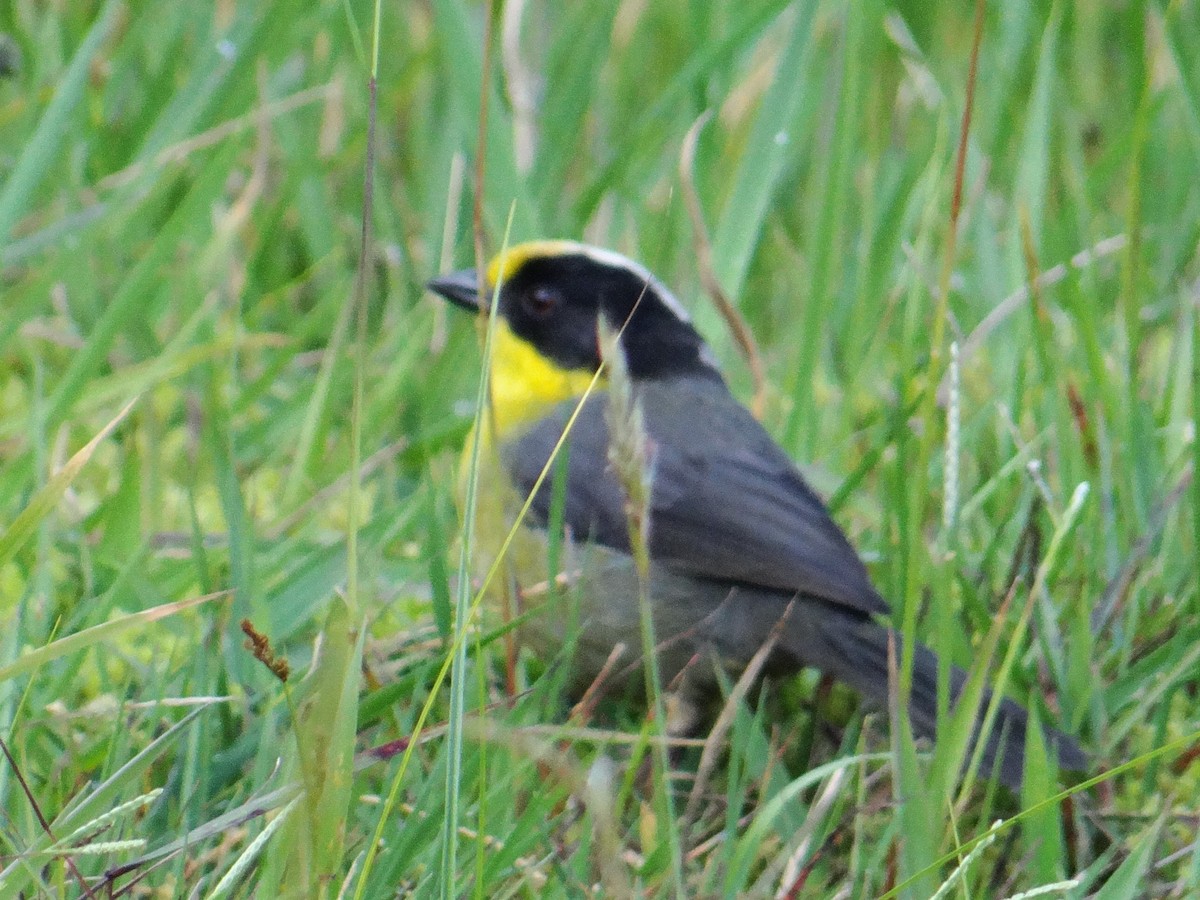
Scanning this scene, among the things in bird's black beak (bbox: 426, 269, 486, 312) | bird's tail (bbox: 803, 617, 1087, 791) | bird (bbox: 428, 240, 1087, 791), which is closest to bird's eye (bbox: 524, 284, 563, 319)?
bird (bbox: 428, 240, 1087, 791)

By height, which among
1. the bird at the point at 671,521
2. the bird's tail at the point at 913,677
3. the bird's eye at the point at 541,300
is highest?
the bird's eye at the point at 541,300

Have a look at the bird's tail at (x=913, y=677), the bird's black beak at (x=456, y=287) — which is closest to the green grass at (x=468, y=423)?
the bird's tail at (x=913, y=677)

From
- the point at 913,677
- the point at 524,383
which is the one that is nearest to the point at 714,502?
the point at 913,677

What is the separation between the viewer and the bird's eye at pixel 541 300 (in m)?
3.59

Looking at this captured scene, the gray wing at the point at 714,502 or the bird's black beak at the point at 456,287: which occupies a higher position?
the bird's black beak at the point at 456,287

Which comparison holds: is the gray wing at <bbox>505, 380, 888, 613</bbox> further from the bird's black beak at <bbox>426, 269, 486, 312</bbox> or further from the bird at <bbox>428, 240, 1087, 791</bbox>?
the bird's black beak at <bbox>426, 269, 486, 312</bbox>

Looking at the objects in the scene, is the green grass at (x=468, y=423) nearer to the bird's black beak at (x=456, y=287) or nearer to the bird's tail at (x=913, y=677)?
the bird's tail at (x=913, y=677)

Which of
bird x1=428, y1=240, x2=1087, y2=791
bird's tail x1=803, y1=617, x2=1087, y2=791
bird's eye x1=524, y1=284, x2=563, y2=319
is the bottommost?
bird's tail x1=803, y1=617, x2=1087, y2=791

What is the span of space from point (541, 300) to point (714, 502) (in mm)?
798

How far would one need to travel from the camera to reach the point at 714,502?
3.04 metres

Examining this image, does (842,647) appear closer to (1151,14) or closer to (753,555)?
(753,555)

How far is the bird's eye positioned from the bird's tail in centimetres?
110

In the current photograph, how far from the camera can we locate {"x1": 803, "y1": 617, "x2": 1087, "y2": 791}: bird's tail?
8.18 ft

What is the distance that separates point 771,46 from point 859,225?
2.82 ft
